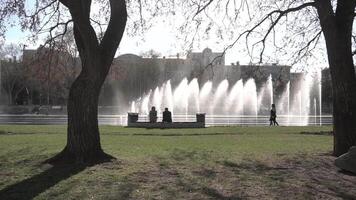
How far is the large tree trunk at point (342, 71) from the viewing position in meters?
14.1

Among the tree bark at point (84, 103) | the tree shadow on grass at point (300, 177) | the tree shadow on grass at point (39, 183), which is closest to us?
the tree shadow on grass at point (39, 183)

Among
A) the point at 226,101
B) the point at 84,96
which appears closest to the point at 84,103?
the point at 84,96

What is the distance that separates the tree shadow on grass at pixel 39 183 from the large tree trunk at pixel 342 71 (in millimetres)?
6587

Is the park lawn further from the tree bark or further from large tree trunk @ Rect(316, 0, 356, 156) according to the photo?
large tree trunk @ Rect(316, 0, 356, 156)

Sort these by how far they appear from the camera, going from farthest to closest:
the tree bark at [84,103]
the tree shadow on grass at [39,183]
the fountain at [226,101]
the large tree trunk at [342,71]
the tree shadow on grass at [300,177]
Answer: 1. the fountain at [226,101]
2. the large tree trunk at [342,71]
3. the tree bark at [84,103]
4. the tree shadow on grass at [300,177]
5. the tree shadow on grass at [39,183]

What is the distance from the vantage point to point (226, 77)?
82188mm

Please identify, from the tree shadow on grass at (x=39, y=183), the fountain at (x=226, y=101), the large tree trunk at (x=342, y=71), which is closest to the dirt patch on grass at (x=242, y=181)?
the large tree trunk at (x=342, y=71)

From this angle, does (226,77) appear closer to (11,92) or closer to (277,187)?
(11,92)

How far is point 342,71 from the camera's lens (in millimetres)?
14148

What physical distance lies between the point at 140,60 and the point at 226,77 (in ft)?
45.1

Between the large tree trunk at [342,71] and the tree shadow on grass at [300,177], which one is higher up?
the large tree trunk at [342,71]

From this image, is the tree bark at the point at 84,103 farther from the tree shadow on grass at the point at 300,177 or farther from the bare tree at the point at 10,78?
the bare tree at the point at 10,78

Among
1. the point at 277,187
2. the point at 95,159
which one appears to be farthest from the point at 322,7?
the point at 95,159

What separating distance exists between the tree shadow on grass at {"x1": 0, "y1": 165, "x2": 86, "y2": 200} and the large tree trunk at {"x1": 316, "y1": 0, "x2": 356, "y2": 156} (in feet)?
21.6
